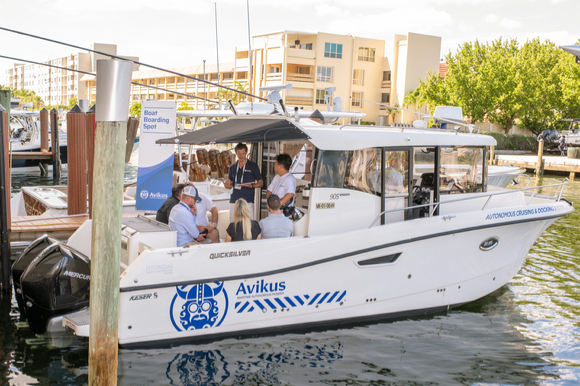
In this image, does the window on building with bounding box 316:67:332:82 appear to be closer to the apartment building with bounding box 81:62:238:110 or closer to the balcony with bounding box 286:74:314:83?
the balcony with bounding box 286:74:314:83

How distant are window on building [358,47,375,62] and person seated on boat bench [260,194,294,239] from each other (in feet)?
172

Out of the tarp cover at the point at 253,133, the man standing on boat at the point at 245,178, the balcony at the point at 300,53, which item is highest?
the balcony at the point at 300,53

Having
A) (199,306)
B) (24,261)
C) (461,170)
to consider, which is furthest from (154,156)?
(461,170)

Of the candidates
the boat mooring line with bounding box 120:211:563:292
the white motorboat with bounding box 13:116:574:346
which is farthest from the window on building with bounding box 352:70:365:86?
the boat mooring line with bounding box 120:211:563:292

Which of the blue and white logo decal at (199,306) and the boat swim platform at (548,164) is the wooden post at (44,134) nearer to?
the blue and white logo decal at (199,306)

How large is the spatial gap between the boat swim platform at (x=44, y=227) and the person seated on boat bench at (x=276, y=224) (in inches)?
151

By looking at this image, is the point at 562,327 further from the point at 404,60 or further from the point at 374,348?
the point at 404,60

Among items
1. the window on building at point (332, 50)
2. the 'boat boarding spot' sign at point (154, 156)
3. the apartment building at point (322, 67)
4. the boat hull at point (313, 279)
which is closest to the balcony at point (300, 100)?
the apartment building at point (322, 67)

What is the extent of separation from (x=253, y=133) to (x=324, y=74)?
1959 inches

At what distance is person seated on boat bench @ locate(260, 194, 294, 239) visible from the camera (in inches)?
246

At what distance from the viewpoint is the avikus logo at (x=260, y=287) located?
580cm

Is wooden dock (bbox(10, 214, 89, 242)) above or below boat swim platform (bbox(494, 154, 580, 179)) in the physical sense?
below

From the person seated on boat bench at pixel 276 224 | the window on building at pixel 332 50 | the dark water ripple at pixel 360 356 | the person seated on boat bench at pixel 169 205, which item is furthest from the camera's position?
the window on building at pixel 332 50

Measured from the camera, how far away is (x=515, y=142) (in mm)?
37875
